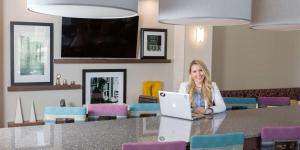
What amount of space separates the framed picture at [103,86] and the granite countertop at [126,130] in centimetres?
272

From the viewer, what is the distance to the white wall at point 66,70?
5453 mm

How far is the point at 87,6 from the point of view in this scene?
179 centimetres

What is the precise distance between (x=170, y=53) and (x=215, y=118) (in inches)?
130

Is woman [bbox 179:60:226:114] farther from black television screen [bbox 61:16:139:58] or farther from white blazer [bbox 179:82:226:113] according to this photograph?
black television screen [bbox 61:16:139:58]

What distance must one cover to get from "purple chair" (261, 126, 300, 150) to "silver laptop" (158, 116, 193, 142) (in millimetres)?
555

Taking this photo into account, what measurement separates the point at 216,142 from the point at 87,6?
3.92ft

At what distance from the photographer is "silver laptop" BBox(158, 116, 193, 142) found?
8.86 feet

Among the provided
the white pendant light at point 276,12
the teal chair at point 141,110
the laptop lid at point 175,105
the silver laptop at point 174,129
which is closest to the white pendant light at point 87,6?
the silver laptop at point 174,129

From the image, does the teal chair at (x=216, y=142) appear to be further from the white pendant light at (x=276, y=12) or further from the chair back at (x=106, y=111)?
the chair back at (x=106, y=111)

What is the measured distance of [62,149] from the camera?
238 centimetres

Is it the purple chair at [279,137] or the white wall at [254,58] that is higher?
the white wall at [254,58]

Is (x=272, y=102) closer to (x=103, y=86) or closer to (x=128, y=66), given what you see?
(x=128, y=66)

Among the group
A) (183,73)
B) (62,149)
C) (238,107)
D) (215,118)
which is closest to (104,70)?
(183,73)

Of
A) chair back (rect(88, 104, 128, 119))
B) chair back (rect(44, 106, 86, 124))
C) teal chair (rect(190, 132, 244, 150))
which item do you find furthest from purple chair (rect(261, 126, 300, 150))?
chair back (rect(44, 106, 86, 124))
